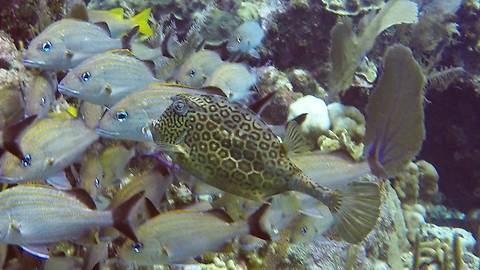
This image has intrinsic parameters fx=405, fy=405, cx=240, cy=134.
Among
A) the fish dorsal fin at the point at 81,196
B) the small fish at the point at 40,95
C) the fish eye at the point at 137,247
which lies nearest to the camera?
the fish dorsal fin at the point at 81,196

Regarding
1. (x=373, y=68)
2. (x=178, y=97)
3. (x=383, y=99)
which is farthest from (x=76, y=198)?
(x=373, y=68)

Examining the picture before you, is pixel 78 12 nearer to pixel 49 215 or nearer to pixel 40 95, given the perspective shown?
pixel 40 95

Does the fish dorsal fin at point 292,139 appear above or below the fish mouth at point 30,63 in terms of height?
above

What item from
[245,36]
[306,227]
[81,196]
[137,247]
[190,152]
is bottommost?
[306,227]

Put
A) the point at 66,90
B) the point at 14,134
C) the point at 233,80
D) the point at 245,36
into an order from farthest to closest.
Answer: the point at 245,36, the point at 233,80, the point at 66,90, the point at 14,134

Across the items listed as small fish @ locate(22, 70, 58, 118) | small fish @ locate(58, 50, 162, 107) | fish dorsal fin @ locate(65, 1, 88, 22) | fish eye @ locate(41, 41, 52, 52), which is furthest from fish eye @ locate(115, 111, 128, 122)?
fish dorsal fin @ locate(65, 1, 88, 22)

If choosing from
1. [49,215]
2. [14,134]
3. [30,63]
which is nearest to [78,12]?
[30,63]

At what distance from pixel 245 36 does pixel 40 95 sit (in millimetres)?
3352

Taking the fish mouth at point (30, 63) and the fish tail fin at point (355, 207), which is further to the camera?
the fish mouth at point (30, 63)

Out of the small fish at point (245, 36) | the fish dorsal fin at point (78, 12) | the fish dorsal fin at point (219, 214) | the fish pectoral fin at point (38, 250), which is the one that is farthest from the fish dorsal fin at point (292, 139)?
the small fish at point (245, 36)

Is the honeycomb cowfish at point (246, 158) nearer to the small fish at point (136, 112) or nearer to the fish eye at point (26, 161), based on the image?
the small fish at point (136, 112)

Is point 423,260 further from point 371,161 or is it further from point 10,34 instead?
point 10,34

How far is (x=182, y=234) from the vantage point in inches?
89.4

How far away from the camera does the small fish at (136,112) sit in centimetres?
232
